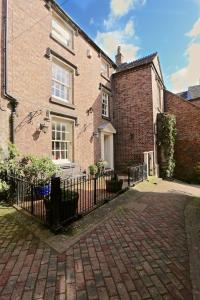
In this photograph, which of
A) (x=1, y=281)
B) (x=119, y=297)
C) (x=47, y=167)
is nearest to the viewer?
(x=119, y=297)

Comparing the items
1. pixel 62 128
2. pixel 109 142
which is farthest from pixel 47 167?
pixel 109 142

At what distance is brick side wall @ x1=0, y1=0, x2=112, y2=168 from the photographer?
300 inches

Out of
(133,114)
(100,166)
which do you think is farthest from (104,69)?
(100,166)

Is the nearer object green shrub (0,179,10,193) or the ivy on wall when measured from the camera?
green shrub (0,179,10,193)

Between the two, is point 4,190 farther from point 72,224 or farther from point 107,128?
point 107,128

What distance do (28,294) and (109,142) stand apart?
1200 cm

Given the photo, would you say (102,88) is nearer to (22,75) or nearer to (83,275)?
(22,75)

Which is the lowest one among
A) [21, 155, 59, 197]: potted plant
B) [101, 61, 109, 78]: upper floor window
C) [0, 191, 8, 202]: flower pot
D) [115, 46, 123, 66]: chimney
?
[0, 191, 8, 202]: flower pot

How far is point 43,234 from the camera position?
4316 mm

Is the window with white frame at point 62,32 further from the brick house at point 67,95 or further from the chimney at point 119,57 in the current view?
the chimney at point 119,57

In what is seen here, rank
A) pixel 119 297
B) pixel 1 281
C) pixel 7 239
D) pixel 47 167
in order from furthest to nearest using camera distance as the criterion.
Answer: pixel 47 167 < pixel 7 239 < pixel 1 281 < pixel 119 297

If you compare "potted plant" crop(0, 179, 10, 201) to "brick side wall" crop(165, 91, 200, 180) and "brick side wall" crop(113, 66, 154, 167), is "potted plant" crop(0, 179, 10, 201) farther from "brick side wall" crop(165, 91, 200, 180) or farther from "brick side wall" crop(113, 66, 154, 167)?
"brick side wall" crop(165, 91, 200, 180)

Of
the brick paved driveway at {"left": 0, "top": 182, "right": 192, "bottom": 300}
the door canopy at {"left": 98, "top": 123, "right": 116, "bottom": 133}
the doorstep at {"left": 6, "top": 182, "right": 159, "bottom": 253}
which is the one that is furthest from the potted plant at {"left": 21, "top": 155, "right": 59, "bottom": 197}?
the door canopy at {"left": 98, "top": 123, "right": 116, "bottom": 133}

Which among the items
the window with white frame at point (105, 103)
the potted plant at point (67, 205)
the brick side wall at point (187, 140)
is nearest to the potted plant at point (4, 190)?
the potted plant at point (67, 205)
